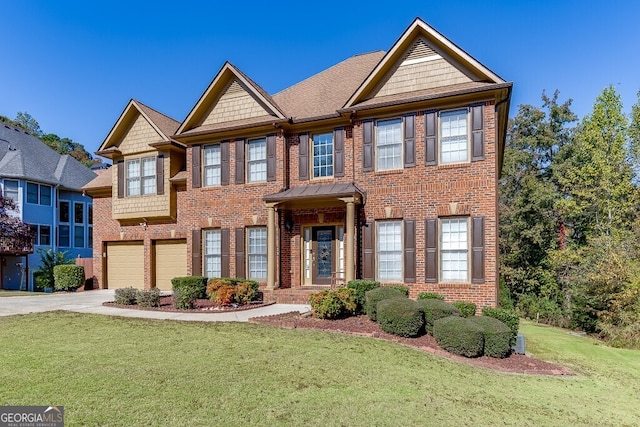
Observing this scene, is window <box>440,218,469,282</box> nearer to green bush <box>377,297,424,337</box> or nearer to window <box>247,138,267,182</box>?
green bush <box>377,297,424,337</box>

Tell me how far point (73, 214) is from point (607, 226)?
1246 inches

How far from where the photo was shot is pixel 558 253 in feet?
65.6

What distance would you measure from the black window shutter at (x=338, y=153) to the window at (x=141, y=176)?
830 cm

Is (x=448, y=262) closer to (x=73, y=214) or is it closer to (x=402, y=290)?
(x=402, y=290)

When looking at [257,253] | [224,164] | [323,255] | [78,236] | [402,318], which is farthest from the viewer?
[78,236]

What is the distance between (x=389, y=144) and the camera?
1333cm

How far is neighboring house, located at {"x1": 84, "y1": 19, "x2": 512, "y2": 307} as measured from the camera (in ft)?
40.1

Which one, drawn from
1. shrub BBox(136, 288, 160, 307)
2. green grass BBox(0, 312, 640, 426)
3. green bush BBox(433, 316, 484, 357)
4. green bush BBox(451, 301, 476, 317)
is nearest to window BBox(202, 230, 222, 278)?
shrub BBox(136, 288, 160, 307)

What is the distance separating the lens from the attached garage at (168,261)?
17422 millimetres

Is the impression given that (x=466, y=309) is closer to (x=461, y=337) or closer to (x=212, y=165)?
(x=461, y=337)

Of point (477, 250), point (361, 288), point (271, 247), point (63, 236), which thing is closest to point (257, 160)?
point (271, 247)

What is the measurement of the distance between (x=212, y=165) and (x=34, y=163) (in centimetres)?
1784

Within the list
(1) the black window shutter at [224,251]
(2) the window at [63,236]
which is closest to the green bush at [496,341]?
(1) the black window shutter at [224,251]

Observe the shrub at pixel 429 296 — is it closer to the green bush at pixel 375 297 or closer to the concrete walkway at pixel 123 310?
the green bush at pixel 375 297
